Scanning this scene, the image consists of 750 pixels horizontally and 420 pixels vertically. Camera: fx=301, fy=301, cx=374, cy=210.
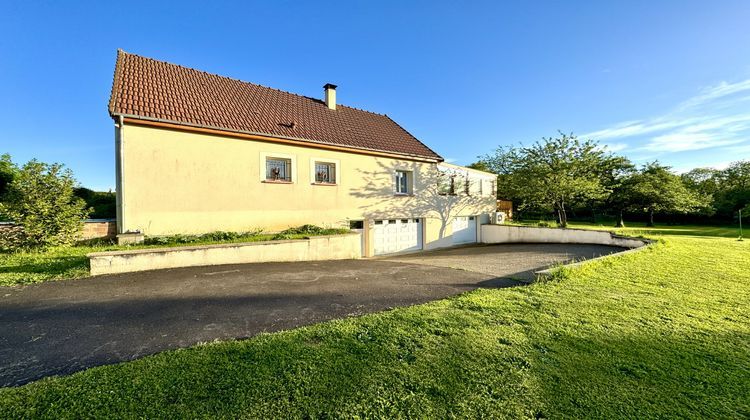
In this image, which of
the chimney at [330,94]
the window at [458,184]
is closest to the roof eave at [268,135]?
the window at [458,184]

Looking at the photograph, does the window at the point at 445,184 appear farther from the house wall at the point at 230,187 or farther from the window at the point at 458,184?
the house wall at the point at 230,187

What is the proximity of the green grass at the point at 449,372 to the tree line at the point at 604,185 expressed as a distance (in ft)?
56.7

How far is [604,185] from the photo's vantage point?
33125mm

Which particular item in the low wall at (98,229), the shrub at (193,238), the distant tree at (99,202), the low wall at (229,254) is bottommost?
the low wall at (229,254)

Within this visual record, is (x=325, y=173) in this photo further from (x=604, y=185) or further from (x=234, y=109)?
(x=604, y=185)

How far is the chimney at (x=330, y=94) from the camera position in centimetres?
1627

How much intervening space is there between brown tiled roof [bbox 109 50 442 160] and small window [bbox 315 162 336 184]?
1012 mm

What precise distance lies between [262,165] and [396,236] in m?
7.44

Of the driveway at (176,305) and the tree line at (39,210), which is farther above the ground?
the tree line at (39,210)

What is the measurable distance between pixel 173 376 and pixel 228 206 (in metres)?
8.75

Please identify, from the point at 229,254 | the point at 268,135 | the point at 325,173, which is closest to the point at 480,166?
the point at 325,173

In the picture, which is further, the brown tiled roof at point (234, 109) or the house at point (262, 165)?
the brown tiled roof at point (234, 109)

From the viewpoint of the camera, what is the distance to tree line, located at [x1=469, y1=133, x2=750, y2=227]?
19.8 m

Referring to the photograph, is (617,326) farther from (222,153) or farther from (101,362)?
(222,153)
